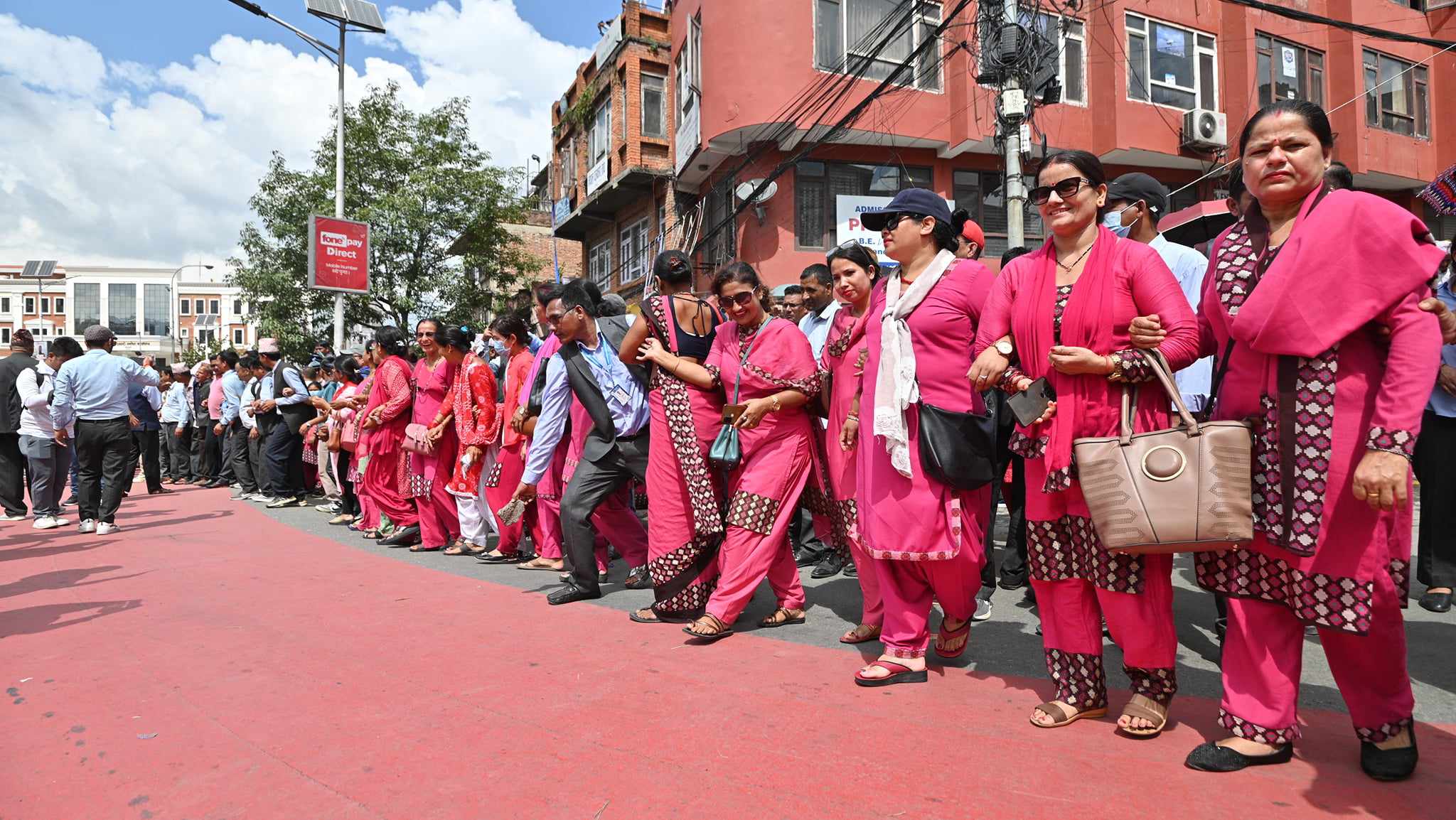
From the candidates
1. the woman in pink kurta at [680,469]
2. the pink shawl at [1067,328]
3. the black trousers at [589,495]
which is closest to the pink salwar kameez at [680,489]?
the woman in pink kurta at [680,469]

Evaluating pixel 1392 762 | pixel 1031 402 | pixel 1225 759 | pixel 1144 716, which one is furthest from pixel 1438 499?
pixel 1031 402

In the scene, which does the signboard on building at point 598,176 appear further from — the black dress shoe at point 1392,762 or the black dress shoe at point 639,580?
the black dress shoe at point 1392,762

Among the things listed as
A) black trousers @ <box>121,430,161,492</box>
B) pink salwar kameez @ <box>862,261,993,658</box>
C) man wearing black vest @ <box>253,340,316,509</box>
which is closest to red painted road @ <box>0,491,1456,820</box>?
pink salwar kameez @ <box>862,261,993,658</box>

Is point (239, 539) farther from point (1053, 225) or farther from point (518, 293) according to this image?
point (518, 293)

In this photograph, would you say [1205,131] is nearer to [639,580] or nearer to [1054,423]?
[639,580]

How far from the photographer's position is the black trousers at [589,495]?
16.4 ft

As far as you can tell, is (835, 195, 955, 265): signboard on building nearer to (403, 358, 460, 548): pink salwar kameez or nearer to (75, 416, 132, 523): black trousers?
(403, 358, 460, 548): pink salwar kameez

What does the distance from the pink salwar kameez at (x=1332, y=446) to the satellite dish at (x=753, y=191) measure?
13813mm

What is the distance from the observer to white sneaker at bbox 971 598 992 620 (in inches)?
171

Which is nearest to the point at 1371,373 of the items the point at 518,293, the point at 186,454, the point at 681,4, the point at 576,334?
the point at 576,334

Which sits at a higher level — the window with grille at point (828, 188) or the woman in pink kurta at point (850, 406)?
the window with grille at point (828, 188)

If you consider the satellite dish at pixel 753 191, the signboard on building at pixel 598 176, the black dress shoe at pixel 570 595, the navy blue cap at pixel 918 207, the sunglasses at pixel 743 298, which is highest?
the signboard on building at pixel 598 176

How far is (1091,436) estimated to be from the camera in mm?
2701

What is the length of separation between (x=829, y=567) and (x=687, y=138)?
1383 cm
